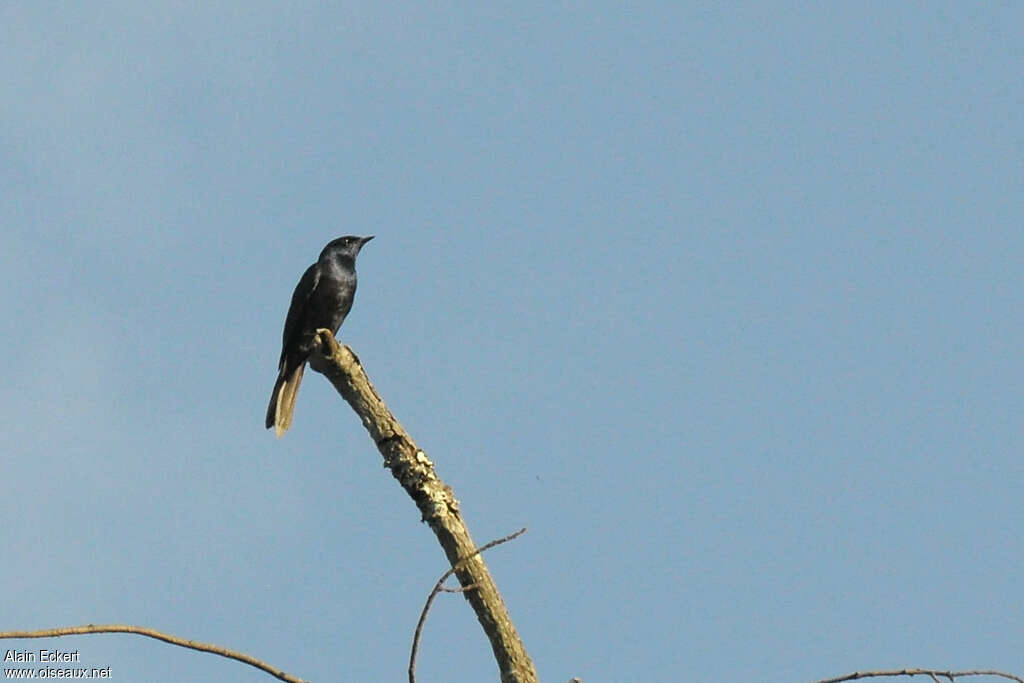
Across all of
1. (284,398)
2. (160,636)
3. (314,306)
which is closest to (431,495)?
(160,636)

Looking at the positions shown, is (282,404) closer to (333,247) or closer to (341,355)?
(333,247)

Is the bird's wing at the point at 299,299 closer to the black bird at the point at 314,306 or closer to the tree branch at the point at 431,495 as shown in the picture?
the black bird at the point at 314,306

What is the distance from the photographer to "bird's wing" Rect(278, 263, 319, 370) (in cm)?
956

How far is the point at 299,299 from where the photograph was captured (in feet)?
32.6

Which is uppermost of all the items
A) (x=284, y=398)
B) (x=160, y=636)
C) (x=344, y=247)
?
(x=344, y=247)

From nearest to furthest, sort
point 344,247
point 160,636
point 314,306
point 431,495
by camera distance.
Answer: point 160,636
point 431,495
point 314,306
point 344,247

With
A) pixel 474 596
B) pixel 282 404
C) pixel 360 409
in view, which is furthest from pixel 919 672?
pixel 282 404

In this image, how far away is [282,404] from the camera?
8.81m

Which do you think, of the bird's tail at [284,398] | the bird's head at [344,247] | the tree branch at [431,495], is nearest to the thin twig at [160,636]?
the tree branch at [431,495]

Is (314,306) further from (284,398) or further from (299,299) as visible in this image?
(284,398)

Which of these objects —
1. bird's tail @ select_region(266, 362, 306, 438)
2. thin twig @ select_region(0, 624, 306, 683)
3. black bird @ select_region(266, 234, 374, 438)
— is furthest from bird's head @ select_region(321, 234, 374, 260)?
thin twig @ select_region(0, 624, 306, 683)

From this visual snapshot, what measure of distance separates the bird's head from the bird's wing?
16cm

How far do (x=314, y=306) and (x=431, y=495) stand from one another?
5.36m

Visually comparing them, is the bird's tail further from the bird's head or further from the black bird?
the bird's head
